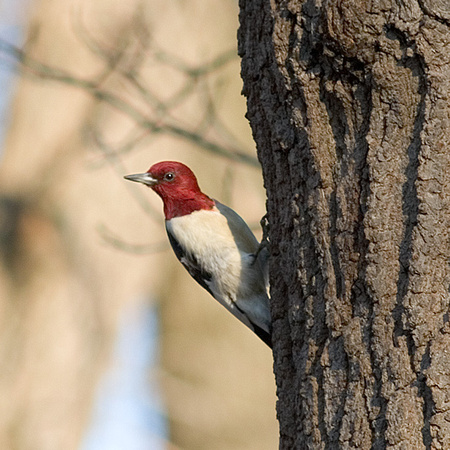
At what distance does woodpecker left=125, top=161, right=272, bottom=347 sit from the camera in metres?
3.54

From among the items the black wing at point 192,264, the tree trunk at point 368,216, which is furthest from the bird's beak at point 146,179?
the tree trunk at point 368,216

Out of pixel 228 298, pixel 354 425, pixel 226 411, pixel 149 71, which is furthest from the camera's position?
pixel 226 411

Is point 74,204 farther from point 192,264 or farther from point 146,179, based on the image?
point 192,264

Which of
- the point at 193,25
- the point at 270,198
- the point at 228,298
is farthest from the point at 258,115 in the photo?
the point at 193,25

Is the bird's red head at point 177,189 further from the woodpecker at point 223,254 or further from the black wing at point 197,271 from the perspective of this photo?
the black wing at point 197,271

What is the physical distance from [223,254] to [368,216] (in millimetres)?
1672

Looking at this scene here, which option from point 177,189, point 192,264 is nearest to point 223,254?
point 192,264

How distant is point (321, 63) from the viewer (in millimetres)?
2037

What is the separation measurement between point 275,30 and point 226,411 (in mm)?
7053

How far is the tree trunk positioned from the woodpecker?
136 centimetres

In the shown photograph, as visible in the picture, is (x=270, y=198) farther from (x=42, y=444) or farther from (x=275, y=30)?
(x=42, y=444)

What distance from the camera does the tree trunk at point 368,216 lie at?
1862 millimetres

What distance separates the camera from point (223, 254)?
356 cm

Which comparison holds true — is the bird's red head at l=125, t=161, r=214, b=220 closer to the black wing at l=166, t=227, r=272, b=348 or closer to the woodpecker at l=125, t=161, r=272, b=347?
the woodpecker at l=125, t=161, r=272, b=347
